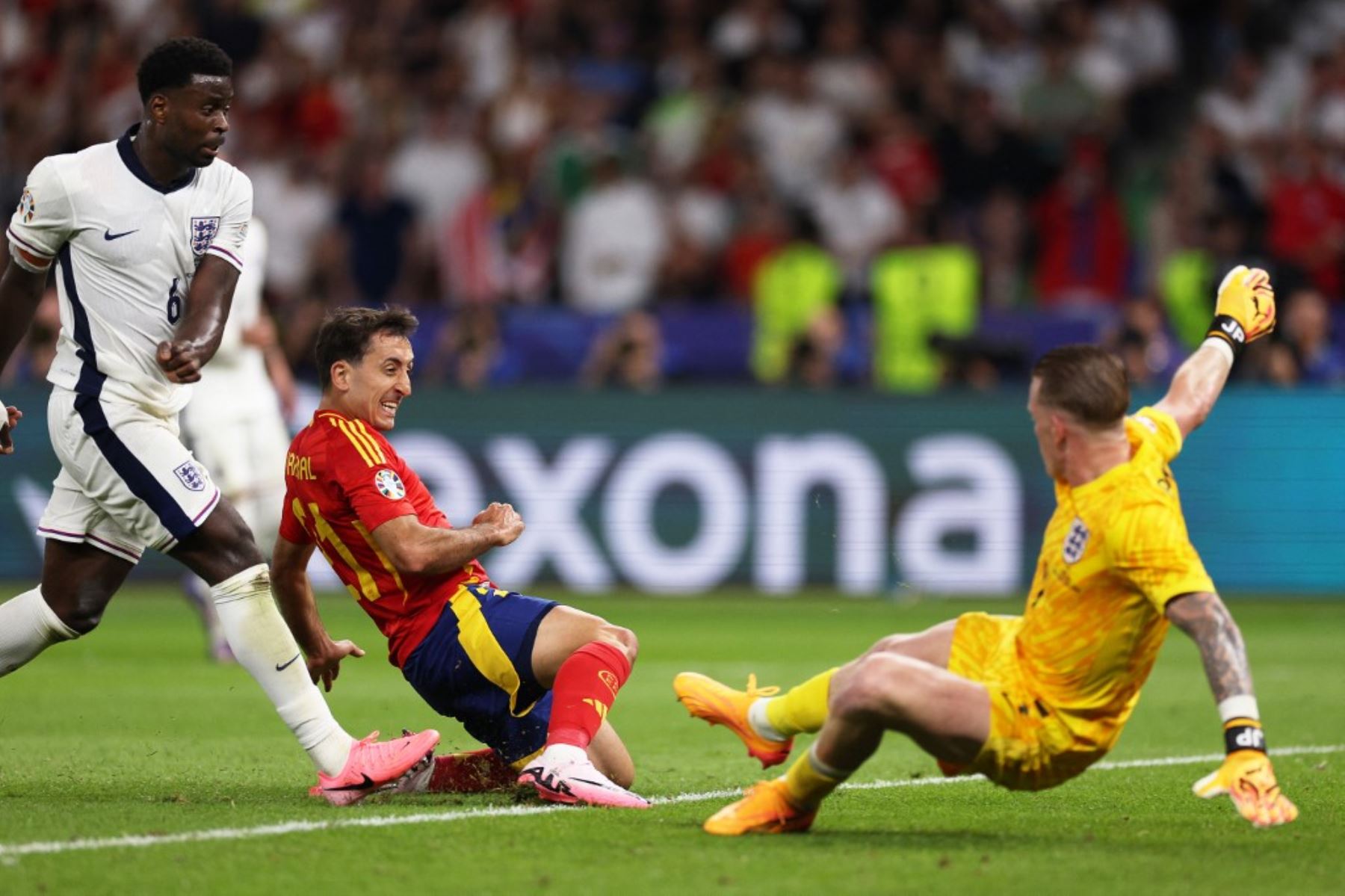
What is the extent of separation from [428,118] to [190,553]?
41.9 feet

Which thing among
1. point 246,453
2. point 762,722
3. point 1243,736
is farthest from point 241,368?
point 1243,736

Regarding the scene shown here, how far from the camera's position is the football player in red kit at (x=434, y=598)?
20.8 feet

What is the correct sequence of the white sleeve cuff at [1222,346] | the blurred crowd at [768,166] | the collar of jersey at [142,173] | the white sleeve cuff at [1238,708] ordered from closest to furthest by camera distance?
the white sleeve cuff at [1238,708] < the white sleeve cuff at [1222,346] < the collar of jersey at [142,173] < the blurred crowd at [768,166]

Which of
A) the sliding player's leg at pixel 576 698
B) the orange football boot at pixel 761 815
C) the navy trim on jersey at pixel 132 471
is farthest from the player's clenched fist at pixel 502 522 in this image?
the orange football boot at pixel 761 815

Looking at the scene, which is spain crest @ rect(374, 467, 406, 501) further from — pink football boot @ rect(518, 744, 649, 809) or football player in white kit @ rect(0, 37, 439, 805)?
pink football boot @ rect(518, 744, 649, 809)

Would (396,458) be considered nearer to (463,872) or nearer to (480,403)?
(463,872)

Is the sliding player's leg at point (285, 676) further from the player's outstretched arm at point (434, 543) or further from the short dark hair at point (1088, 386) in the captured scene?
the short dark hair at point (1088, 386)

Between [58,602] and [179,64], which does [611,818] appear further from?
[179,64]

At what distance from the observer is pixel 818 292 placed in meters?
16.8

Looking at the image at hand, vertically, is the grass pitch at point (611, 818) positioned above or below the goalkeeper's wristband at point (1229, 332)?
below

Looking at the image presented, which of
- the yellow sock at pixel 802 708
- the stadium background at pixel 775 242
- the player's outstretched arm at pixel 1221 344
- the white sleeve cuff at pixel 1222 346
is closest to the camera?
the yellow sock at pixel 802 708

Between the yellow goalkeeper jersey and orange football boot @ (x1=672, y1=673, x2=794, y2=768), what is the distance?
2.87 feet

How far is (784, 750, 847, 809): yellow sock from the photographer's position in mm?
5668

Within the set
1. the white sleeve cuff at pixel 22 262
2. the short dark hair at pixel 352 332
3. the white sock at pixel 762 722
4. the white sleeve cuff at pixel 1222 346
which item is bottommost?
the white sock at pixel 762 722
